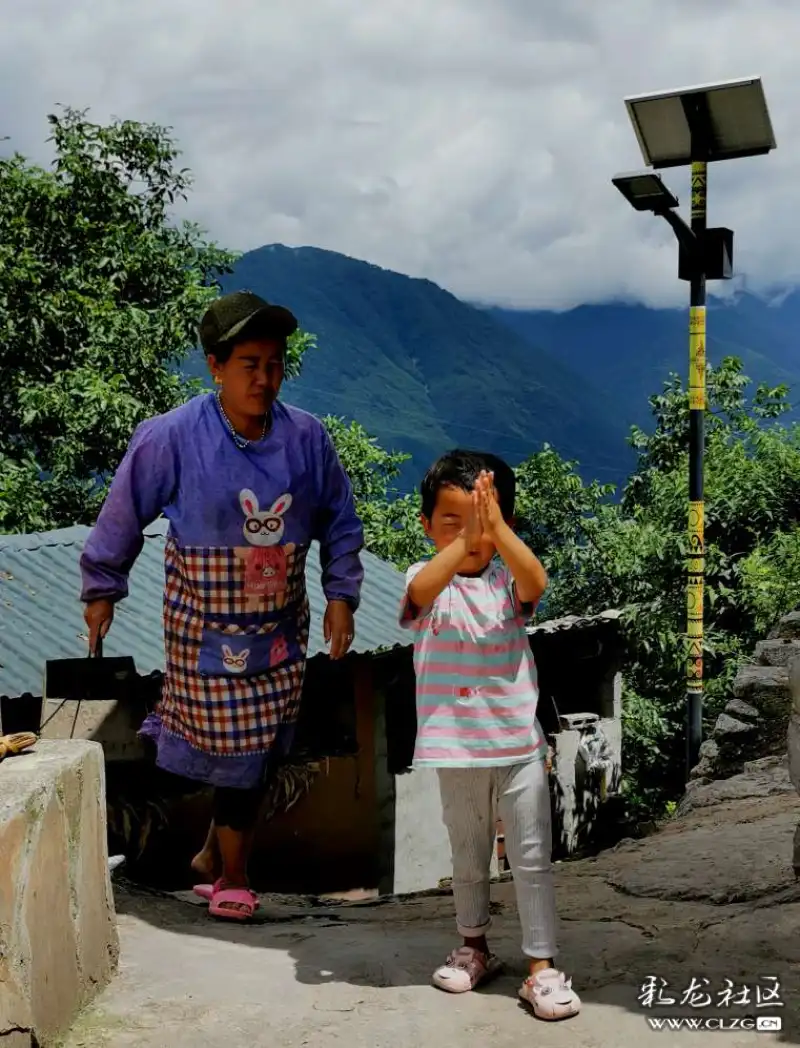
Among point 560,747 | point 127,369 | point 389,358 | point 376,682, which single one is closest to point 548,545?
point 560,747

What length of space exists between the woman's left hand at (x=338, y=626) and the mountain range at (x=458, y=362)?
10529 cm

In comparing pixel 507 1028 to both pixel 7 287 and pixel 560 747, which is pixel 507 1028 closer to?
pixel 560 747

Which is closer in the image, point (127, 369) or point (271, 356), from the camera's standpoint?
point (271, 356)

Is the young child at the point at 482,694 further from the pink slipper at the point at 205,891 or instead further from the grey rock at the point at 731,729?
the grey rock at the point at 731,729

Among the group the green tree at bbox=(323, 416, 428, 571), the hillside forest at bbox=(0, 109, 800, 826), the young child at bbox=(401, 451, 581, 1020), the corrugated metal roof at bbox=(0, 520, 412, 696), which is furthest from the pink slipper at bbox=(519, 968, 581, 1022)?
the green tree at bbox=(323, 416, 428, 571)

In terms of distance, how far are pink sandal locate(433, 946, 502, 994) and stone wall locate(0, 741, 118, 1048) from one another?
2.64 feet

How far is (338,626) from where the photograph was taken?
11.6 feet

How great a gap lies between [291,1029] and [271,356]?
1.73 m

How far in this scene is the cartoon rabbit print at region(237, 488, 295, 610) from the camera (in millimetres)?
3373

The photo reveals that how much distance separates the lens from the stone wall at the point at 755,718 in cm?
664

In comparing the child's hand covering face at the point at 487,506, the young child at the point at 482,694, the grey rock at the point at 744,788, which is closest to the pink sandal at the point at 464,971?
the young child at the point at 482,694

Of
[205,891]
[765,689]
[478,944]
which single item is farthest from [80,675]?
[765,689]

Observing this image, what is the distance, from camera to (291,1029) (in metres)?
2.64

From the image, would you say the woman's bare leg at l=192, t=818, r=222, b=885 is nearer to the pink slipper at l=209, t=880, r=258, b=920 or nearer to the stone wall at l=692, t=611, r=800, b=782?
the pink slipper at l=209, t=880, r=258, b=920
